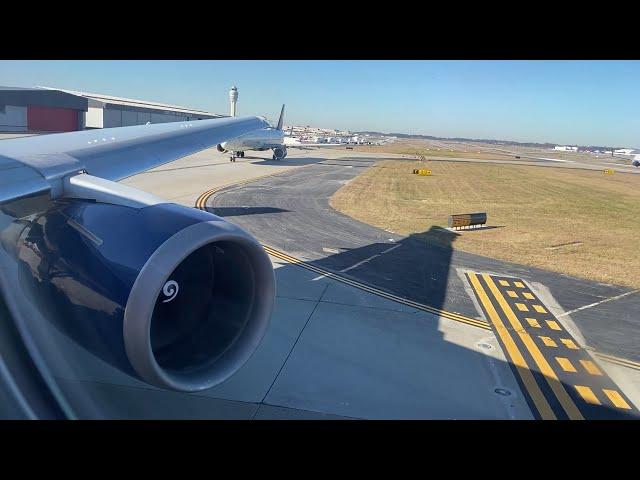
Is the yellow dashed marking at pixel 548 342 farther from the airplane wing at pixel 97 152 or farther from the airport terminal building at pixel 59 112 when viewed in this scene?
the airport terminal building at pixel 59 112

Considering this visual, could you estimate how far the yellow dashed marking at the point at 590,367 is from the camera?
760cm

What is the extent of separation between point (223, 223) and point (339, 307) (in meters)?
5.91

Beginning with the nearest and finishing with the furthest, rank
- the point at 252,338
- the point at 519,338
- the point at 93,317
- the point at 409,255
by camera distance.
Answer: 1. the point at 93,317
2. the point at 252,338
3. the point at 519,338
4. the point at 409,255

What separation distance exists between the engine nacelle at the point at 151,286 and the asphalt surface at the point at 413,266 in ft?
21.8

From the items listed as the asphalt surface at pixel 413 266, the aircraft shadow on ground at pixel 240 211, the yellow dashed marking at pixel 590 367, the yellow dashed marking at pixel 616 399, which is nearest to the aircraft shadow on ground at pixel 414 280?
the asphalt surface at pixel 413 266

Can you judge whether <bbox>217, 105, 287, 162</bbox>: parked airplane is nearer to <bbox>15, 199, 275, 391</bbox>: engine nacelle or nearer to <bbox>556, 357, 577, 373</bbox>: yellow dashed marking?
<bbox>556, 357, 577, 373</bbox>: yellow dashed marking

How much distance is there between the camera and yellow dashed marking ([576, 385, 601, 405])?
263 inches

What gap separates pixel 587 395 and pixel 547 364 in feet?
3.22

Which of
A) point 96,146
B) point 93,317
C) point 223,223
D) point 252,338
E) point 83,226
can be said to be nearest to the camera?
point 93,317

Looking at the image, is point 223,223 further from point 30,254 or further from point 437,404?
point 437,404

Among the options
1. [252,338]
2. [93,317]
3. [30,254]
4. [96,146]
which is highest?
[96,146]

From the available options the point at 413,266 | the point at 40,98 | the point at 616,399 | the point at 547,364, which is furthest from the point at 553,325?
the point at 40,98
